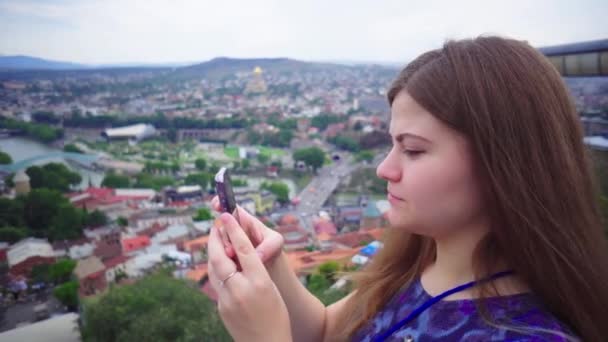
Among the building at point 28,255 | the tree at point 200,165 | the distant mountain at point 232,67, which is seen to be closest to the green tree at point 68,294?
the building at point 28,255

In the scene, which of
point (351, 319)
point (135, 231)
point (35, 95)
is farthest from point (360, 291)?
point (135, 231)

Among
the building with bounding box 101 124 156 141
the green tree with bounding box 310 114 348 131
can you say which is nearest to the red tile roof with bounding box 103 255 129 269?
the building with bounding box 101 124 156 141

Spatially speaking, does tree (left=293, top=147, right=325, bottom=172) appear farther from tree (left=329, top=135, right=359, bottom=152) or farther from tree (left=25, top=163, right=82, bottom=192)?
tree (left=25, top=163, right=82, bottom=192)

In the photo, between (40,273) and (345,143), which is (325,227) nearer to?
(40,273)

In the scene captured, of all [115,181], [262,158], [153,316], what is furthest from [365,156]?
[153,316]

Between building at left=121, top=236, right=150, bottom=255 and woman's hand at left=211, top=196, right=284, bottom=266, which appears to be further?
building at left=121, top=236, right=150, bottom=255

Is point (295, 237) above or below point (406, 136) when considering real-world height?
below
